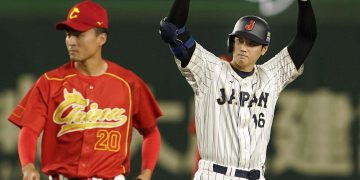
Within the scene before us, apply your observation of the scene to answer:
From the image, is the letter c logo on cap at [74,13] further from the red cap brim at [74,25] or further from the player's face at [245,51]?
the player's face at [245,51]

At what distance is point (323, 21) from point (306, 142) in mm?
1066

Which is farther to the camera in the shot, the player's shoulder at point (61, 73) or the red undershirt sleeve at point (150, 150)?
the red undershirt sleeve at point (150, 150)

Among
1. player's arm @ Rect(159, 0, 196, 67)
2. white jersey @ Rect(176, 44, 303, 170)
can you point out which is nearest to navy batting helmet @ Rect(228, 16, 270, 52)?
white jersey @ Rect(176, 44, 303, 170)

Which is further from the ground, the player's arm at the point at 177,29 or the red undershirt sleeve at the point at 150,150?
the player's arm at the point at 177,29

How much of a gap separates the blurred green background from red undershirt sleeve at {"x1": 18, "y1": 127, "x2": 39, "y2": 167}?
3.53 meters

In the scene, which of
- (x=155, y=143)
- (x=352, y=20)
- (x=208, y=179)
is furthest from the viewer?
(x=352, y=20)

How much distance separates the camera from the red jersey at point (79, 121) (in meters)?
5.17

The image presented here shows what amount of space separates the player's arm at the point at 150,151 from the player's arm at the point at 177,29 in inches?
26.5

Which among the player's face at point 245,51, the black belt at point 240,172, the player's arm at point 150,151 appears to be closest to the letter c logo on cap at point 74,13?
the player's arm at point 150,151

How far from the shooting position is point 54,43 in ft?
28.4

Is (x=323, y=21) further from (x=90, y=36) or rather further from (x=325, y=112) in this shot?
(x=90, y=36)

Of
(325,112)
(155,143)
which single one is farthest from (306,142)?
(155,143)

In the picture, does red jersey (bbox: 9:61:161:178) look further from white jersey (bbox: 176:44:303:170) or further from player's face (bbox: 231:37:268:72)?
player's face (bbox: 231:37:268:72)

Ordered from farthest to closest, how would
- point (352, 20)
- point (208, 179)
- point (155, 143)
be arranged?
1. point (352, 20)
2. point (155, 143)
3. point (208, 179)
